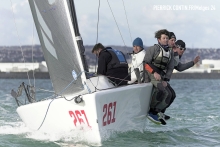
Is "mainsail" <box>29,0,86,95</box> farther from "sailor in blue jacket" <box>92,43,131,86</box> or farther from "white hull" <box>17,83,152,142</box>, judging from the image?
"sailor in blue jacket" <box>92,43,131,86</box>

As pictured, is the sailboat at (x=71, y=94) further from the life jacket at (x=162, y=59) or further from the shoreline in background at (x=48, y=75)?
the shoreline in background at (x=48, y=75)

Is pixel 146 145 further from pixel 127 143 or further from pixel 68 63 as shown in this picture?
pixel 68 63

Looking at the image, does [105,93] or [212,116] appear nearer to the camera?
[105,93]

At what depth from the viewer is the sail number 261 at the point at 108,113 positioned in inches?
235

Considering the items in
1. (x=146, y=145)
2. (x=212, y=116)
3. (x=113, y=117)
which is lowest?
(x=212, y=116)

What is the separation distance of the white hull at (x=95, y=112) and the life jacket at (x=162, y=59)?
0.89 ft

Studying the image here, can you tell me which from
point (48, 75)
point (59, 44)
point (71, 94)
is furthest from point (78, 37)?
point (48, 75)

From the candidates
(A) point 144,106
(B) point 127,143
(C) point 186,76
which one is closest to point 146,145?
(B) point 127,143

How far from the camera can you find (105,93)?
19.6 feet

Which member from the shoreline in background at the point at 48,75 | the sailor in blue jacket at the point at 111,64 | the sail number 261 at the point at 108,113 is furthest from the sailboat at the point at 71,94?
the shoreline in background at the point at 48,75

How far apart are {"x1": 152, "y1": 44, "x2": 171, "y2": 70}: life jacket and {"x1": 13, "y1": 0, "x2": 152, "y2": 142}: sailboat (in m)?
0.30

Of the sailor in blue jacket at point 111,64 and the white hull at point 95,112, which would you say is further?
the sailor in blue jacket at point 111,64

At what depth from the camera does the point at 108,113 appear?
6.06 metres

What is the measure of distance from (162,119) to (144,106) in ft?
1.20
